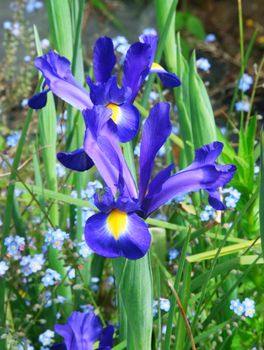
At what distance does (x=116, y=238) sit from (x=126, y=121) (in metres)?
0.22

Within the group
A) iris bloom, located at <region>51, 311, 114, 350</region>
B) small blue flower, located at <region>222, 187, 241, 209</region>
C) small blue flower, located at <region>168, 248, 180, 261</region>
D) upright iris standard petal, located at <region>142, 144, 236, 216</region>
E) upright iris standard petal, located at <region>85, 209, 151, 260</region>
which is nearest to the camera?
upright iris standard petal, located at <region>85, 209, 151, 260</region>

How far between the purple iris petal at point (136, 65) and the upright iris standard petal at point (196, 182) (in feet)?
0.49

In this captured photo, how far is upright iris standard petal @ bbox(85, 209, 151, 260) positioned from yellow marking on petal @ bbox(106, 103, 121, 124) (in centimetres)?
19

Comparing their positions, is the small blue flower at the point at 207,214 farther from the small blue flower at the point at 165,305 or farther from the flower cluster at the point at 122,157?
the flower cluster at the point at 122,157

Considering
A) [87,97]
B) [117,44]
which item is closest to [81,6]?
[87,97]

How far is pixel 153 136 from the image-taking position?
1.15 m

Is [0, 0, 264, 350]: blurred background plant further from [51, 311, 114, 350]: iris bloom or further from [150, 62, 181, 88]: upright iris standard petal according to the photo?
[150, 62, 181, 88]: upright iris standard petal

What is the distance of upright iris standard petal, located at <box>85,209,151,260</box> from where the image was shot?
1.02 meters

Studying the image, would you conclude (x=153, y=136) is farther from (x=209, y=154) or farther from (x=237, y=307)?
(x=237, y=307)

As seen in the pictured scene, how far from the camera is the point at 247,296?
1659 mm

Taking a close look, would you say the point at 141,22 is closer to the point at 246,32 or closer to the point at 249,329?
the point at 246,32

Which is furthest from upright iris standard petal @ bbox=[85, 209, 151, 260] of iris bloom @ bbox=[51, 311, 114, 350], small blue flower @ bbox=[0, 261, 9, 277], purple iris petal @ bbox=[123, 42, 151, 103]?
small blue flower @ bbox=[0, 261, 9, 277]

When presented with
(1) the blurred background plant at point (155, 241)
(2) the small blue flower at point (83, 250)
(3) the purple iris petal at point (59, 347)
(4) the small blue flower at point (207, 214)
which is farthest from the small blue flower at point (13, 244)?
(4) the small blue flower at point (207, 214)

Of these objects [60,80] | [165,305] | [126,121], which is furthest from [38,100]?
[165,305]
